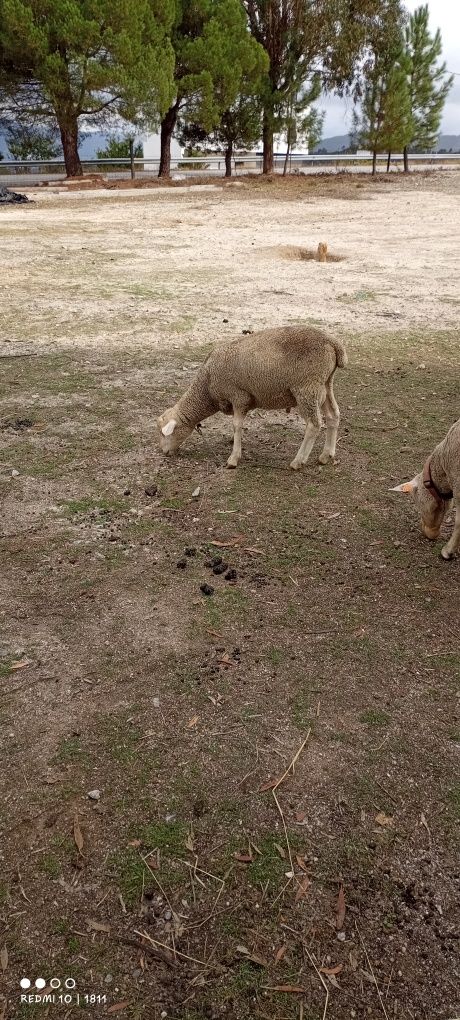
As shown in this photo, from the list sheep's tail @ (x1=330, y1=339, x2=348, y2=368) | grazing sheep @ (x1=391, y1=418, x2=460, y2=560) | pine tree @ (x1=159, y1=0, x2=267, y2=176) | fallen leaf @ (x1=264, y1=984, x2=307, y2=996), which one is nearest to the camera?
fallen leaf @ (x1=264, y1=984, x2=307, y2=996)

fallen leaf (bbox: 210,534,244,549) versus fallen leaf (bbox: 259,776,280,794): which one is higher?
fallen leaf (bbox: 210,534,244,549)

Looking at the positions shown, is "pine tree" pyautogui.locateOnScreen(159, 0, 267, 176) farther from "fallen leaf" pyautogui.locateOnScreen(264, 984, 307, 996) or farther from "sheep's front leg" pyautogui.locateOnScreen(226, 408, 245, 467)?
"fallen leaf" pyautogui.locateOnScreen(264, 984, 307, 996)

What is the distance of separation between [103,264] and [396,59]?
112 ft

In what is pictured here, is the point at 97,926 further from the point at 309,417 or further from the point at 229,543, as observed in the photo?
the point at 309,417

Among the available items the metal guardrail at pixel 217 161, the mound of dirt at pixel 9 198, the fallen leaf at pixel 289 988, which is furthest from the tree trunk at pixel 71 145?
the fallen leaf at pixel 289 988

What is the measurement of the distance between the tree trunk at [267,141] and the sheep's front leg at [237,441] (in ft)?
130

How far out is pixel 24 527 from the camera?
556 cm

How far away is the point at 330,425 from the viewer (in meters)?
6.46

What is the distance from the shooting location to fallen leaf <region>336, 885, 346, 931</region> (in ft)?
8.77

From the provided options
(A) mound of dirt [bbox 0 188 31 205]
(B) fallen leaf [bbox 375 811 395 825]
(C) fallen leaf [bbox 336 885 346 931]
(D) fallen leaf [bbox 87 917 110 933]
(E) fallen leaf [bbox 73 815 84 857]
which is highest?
(A) mound of dirt [bbox 0 188 31 205]

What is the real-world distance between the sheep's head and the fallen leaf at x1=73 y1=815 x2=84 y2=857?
10.9 feet

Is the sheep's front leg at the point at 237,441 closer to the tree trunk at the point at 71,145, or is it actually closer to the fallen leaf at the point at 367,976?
the fallen leaf at the point at 367,976

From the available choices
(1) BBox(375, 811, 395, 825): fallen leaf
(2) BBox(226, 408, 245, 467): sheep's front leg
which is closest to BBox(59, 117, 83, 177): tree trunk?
(2) BBox(226, 408, 245, 467): sheep's front leg

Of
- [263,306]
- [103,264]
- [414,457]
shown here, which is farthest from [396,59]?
[414,457]
